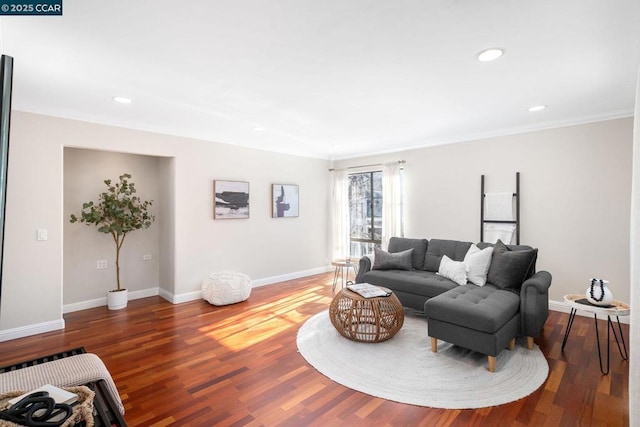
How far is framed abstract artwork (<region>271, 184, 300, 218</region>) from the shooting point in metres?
5.81

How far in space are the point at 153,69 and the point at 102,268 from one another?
3290 millimetres

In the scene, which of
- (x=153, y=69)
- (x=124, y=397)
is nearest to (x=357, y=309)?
(x=124, y=397)

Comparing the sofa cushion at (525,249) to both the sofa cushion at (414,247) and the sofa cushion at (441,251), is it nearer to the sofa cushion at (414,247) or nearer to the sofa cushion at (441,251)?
the sofa cushion at (441,251)

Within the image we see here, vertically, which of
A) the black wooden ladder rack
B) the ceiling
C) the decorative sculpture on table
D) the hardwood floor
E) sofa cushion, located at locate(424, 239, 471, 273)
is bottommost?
the hardwood floor

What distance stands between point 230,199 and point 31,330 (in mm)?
2847

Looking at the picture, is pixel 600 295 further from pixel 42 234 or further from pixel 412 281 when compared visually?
pixel 42 234

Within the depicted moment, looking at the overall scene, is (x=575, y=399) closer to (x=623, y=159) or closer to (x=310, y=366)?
(x=310, y=366)

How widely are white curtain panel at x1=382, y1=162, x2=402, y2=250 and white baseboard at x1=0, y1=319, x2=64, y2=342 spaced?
15.9 feet

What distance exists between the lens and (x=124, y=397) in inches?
92.0

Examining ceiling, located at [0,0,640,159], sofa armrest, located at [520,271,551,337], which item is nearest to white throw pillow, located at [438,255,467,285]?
sofa armrest, located at [520,271,551,337]

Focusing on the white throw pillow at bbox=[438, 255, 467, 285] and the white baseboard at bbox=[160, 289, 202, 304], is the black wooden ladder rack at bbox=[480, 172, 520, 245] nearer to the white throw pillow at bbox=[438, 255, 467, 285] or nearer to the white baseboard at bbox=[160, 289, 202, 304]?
the white throw pillow at bbox=[438, 255, 467, 285]

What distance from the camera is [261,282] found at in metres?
5.62

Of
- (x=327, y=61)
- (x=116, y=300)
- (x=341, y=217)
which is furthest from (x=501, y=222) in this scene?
(x=116, y=300)

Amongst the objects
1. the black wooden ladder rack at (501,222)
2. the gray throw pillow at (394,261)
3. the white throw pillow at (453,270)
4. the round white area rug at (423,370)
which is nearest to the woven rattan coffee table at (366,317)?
the round white area rug at (423,370)
